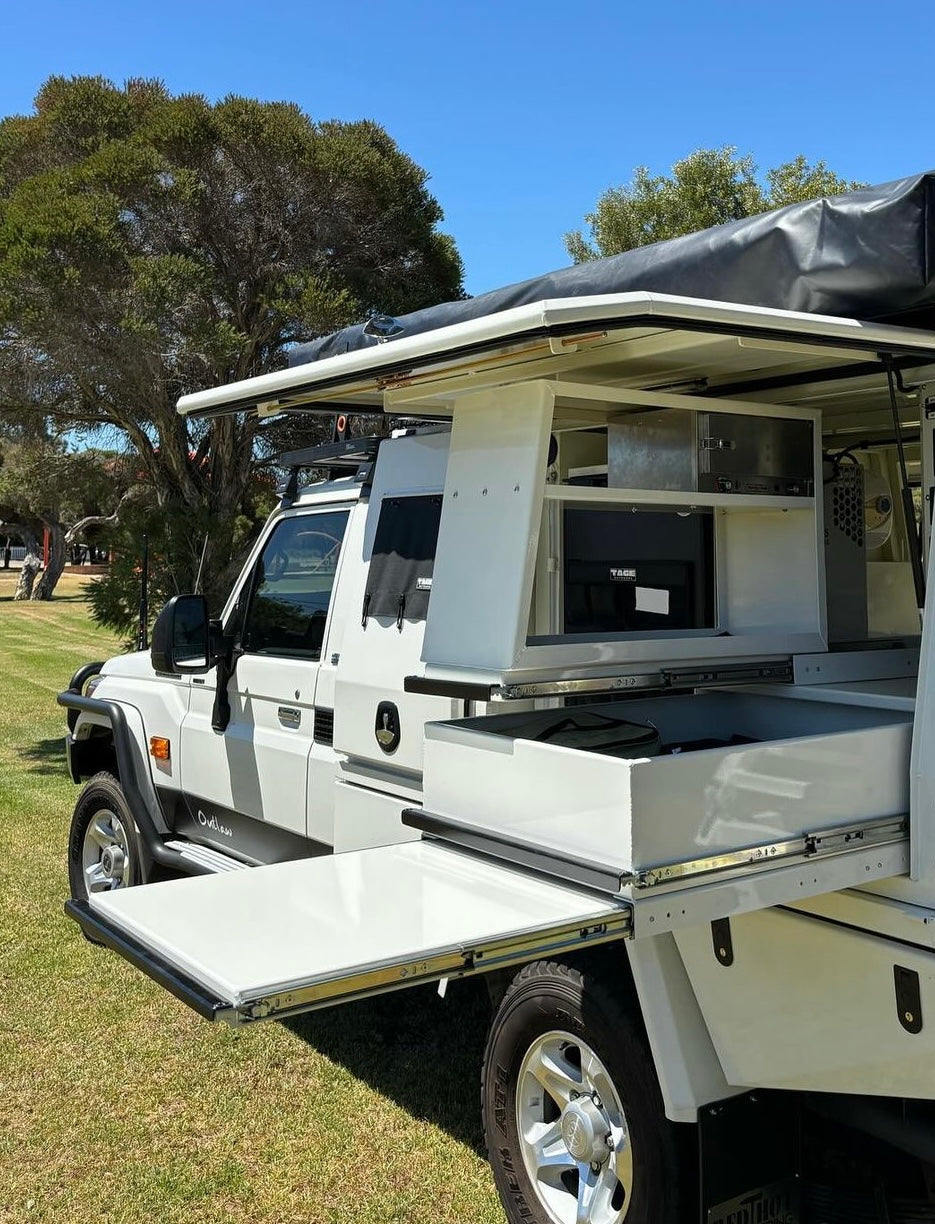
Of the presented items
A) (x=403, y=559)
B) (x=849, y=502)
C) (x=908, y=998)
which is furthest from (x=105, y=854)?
(x=908, y=998)

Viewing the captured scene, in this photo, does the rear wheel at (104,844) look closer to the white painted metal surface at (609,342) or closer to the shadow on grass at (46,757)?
the white painted metal surface at (609,342)

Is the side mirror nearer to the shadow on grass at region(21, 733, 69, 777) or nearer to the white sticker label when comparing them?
the white sticker label

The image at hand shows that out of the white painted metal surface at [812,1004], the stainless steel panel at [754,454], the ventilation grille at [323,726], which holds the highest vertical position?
the stainless steel panel at [754,454]

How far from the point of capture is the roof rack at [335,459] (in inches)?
167

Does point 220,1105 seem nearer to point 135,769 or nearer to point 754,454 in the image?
point 135,769

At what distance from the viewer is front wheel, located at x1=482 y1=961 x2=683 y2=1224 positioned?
2.76 m

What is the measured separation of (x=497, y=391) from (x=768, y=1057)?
1682mm

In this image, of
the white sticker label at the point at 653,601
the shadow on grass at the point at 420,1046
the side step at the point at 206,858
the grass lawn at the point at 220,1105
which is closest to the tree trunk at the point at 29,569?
the grass lawn at the point at 220,1105

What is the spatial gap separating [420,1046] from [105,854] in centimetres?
189

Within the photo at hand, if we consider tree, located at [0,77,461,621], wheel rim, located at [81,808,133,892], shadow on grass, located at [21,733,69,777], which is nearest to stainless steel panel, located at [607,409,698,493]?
wheel rim, located at [81,808,133,892]

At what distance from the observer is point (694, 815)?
2.31 meters

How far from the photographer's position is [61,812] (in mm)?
8312

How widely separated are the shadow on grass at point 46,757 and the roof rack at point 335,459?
19.8 ft

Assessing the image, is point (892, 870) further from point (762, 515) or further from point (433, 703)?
point (433, 703)
